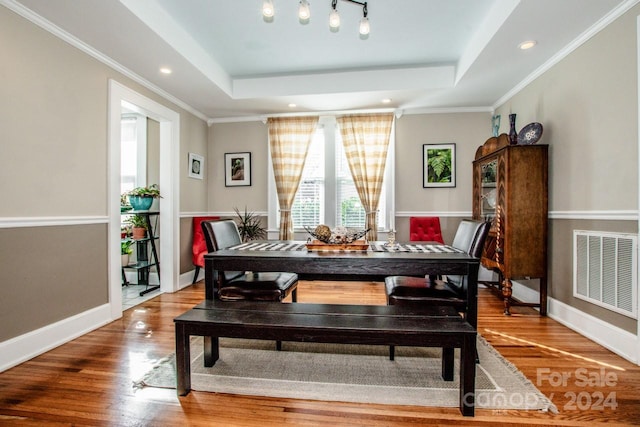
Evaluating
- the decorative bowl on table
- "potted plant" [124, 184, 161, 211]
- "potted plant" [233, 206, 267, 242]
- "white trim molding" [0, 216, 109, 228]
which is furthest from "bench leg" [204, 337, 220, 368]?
"potted plant" [233, 206, 267, 242]

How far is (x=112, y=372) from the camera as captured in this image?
1954 mm

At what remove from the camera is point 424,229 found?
14.0ft

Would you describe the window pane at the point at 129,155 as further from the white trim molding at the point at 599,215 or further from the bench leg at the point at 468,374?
the white trim molding at the point at 599,215

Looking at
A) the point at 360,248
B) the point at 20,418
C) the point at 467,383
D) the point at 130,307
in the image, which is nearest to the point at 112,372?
the point at 20,418

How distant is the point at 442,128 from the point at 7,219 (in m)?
4.63

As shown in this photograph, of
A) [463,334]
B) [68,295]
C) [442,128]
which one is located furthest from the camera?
[442,128]

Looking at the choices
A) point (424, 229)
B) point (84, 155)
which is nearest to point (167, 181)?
point (84, 155)

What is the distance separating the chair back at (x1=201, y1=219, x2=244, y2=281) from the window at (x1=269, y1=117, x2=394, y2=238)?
2.00m

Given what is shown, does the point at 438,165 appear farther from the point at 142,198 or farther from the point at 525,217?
the point at 142,198

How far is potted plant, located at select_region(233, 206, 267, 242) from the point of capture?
4582mm

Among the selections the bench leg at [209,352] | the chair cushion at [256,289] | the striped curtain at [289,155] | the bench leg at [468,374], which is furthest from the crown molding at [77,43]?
the bench leg at [468,374]

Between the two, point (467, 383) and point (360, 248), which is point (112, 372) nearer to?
point (360, 248)

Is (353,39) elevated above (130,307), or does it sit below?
above

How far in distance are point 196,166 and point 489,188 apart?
381cm
